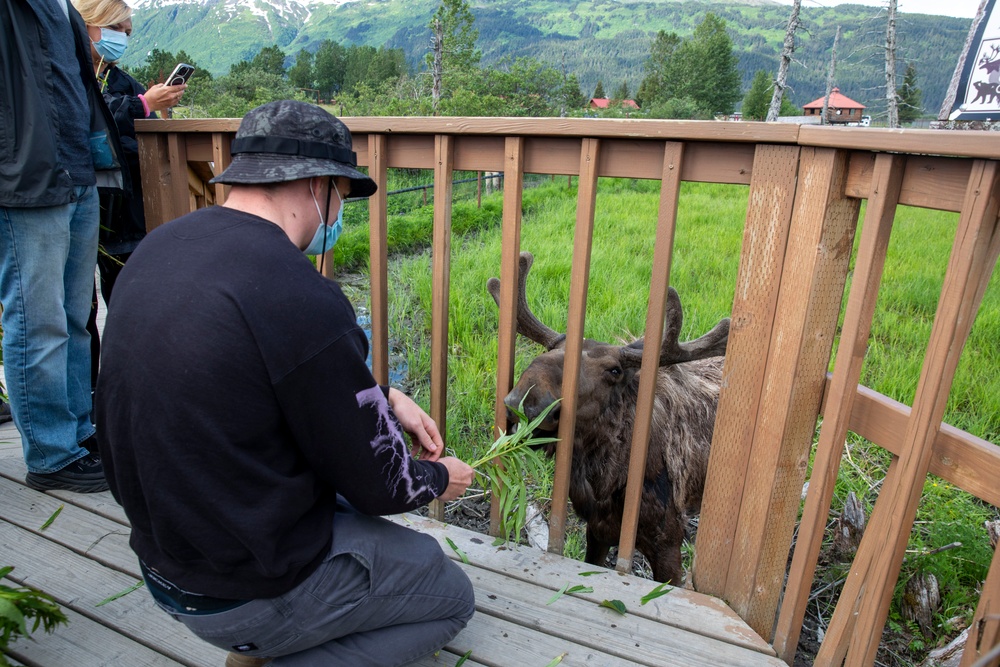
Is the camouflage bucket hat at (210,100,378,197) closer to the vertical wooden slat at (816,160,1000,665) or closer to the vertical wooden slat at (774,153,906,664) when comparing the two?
the vertical wooden slat at (774,153,906,664)

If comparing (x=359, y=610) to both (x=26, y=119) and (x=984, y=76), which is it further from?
(x=984, y=76)

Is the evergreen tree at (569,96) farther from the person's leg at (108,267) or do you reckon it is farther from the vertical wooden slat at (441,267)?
the vertical wooden slat at (441,267)

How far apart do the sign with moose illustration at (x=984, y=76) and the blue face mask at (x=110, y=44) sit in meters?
6.85

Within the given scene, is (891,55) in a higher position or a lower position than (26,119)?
higher

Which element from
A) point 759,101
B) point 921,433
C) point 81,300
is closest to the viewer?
point 921,433

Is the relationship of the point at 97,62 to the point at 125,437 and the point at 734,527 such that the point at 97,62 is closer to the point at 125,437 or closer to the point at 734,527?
the point at 125,437

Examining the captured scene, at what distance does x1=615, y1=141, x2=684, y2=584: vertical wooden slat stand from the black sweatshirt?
1086 millimetres

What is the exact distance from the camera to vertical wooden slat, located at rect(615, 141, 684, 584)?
7.16 ft

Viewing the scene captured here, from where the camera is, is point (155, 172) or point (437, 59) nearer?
point (155, 172)

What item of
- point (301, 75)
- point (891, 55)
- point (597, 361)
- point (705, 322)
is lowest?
point (705, 322)

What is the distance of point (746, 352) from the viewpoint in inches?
87.5

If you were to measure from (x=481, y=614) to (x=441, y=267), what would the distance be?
1350 millimetres

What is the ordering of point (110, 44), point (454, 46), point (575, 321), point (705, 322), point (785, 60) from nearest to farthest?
1. point (575, 321)
2. point (110, 44)
3. point (705, 322)
4. point (785, 60)
5. point (454, 46)

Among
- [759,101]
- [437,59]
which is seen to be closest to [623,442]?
[437,59]
